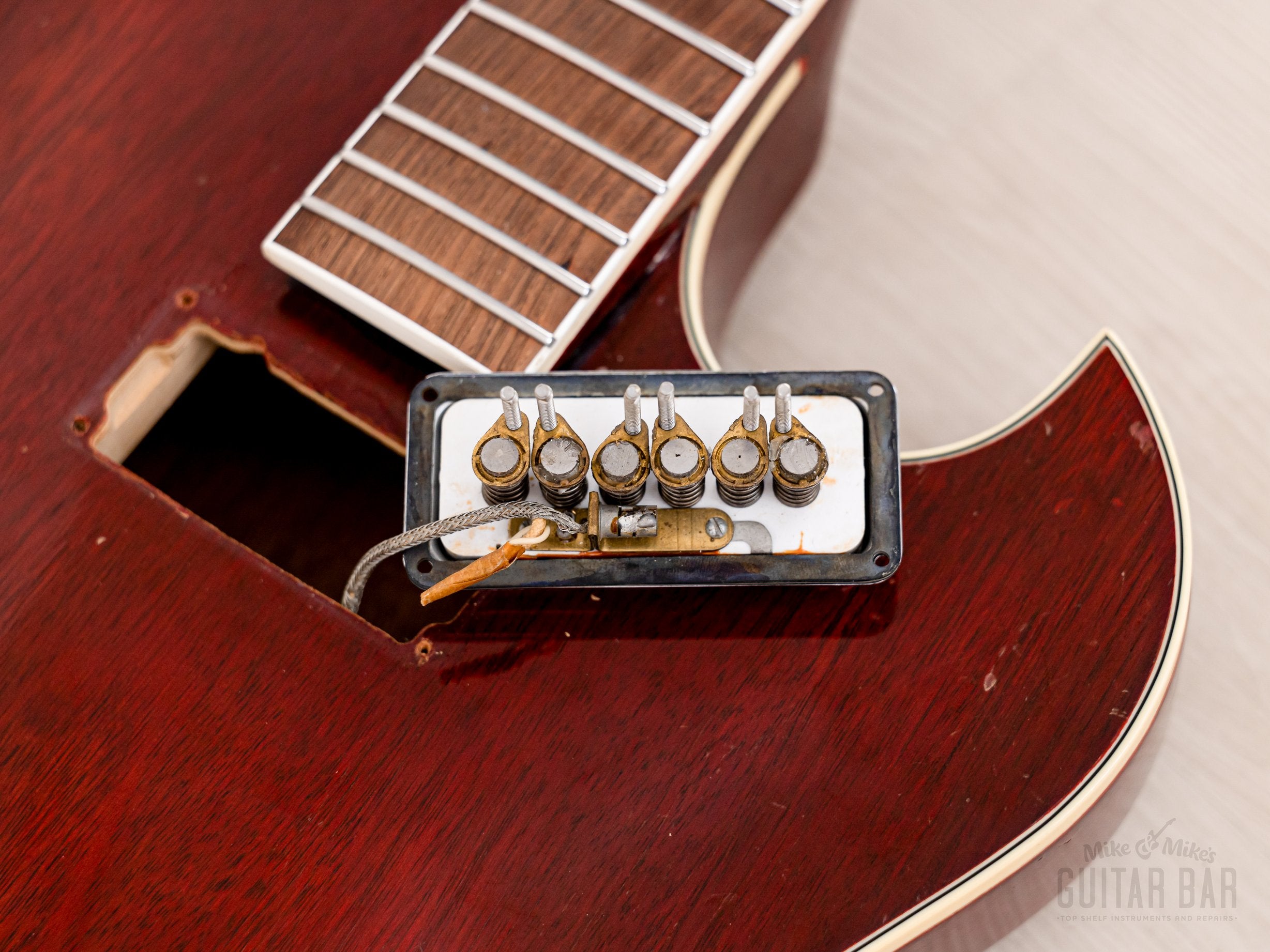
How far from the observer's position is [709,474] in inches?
34.5

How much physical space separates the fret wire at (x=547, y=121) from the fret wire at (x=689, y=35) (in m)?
0.12

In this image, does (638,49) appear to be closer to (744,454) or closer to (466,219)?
(466,219)

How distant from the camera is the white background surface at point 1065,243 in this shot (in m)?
1.29

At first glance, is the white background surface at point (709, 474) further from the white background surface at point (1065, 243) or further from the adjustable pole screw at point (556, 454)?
the white background surface at point (1065, 243)

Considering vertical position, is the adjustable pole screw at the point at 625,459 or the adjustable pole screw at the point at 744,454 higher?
the adjustable pole screw at the point at 744,454

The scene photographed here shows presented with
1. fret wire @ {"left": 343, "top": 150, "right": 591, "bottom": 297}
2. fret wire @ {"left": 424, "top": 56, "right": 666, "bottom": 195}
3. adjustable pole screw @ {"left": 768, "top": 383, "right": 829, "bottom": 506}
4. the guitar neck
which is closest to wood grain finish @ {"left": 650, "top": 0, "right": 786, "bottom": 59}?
the guitar neck

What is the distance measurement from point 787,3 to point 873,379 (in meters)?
0.36

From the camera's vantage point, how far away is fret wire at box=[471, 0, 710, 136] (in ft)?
3.34

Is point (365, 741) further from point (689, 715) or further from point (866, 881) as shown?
point (866, 881)

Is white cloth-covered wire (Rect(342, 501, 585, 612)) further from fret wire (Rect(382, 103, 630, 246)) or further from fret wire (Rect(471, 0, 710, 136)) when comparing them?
fret wire (Rect(471, 0, 710, 136))

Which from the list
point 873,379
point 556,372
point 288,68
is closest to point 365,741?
point 556,372

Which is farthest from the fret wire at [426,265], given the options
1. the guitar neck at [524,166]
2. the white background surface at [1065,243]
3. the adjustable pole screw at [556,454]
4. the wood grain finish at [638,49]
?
the white background surface at [1065,243]

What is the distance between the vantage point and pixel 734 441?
838 millimetres

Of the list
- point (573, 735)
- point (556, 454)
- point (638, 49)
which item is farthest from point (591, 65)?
point (573, 735)
